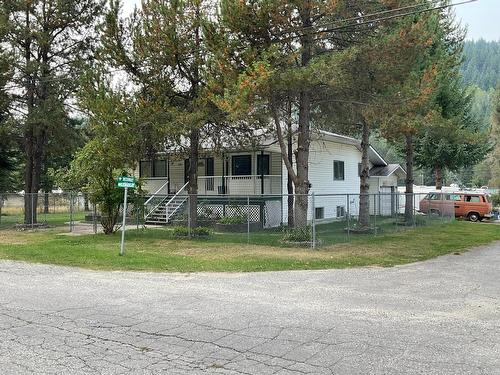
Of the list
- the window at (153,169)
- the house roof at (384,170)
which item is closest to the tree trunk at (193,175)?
the window at (153,169)

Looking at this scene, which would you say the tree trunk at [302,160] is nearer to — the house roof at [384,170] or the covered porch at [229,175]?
the covered porch at [229,175]

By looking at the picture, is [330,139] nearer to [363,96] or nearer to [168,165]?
[168,165]

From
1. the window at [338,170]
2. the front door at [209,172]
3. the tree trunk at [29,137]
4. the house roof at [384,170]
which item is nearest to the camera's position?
the tree trunk at [29,137]

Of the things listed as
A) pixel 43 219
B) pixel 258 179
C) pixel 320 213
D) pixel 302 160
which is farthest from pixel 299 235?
pixel 43 219

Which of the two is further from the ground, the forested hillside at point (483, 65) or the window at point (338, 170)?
the forested hillside at point (483, 65)

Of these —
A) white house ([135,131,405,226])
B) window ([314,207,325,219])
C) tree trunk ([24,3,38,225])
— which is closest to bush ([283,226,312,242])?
white house ([135,131,405,226])

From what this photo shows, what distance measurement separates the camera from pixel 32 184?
1035 inches

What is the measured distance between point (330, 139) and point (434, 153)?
858 centimetres

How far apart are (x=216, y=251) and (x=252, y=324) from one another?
339 inches

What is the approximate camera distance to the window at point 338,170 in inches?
1179

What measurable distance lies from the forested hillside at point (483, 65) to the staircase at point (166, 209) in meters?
131

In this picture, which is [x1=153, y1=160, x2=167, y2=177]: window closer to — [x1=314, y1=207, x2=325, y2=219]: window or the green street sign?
[x1=314, y1=207, x2=325, y2=219]: window

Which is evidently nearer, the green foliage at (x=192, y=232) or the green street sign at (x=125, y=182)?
the green street sign at (x=125, y=182)

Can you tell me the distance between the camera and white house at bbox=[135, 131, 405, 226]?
23656mm
